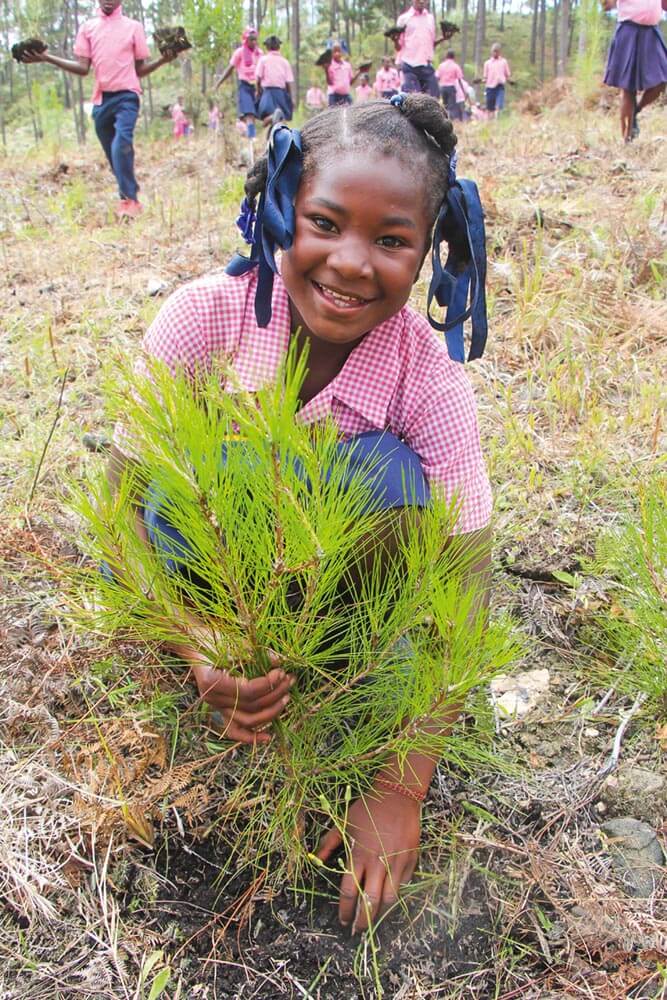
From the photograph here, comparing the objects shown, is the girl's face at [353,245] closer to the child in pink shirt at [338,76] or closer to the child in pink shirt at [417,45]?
the child in pink shirt at [417,45]

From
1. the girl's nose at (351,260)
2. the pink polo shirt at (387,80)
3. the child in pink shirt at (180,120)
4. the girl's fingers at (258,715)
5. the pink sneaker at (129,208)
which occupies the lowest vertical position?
the child in pink shirt at (180,120)

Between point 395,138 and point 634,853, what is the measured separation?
121 cm

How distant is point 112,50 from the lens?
15.3ft

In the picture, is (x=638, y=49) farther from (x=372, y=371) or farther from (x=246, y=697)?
(x=246, y=697)

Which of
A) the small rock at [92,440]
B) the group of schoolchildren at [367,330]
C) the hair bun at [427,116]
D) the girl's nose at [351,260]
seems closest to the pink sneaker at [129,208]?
the small rock at [92,440]

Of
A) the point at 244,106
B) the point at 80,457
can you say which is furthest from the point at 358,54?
the point at 80,457

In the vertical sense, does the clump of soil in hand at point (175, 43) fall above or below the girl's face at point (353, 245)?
above

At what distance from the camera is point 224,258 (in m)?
3.46

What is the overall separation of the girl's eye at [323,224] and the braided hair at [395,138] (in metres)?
0.08

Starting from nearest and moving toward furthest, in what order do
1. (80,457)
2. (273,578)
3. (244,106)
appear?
(273,578), (80,457), (244,106)

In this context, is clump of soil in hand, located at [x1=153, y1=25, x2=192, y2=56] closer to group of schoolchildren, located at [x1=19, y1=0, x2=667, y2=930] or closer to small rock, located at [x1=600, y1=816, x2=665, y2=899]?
group of schoolchildren, located at [x1=19, y1=0, x2=667, y2=930]

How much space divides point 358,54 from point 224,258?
28357 mm

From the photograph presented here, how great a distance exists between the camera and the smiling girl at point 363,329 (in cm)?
115

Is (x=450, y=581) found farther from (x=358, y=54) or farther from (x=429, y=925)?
(x=358, y=54)
